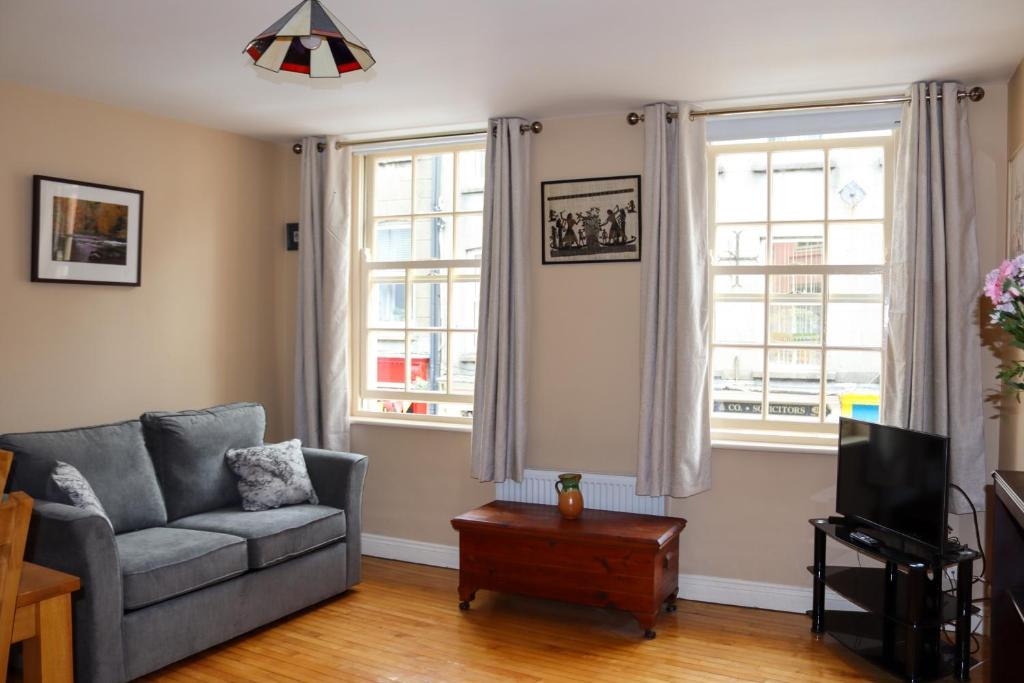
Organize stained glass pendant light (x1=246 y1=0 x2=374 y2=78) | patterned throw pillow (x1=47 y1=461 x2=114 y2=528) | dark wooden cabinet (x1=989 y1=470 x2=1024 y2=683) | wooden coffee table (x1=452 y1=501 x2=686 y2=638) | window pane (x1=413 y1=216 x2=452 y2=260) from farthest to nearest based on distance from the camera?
window pane (x1=413 y1=216 x2=452 y2=260) < wooden coffee table (x1=452 y1=501 x2=686 y2=638) < patterned throw pillow (x1=47 y1=461 x2=114 y2=528) < dark wooden cabinet (x1=989 y1=470 x2=1024 y2=683) < stained glass pendant light (x1=246 y1=0 x2=374 y2=78)

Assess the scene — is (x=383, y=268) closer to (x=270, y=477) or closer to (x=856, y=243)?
(x=270, y=477)

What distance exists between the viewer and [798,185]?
4176 millimetres

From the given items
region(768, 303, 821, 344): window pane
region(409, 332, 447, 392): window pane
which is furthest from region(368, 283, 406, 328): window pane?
region(768, 303, 821, 344): window pane

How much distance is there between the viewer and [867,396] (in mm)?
4102

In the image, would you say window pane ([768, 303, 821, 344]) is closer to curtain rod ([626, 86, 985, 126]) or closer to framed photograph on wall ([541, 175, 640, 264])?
framed photograph on wall ([541, 175, 640, 264])

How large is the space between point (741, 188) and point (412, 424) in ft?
7.53

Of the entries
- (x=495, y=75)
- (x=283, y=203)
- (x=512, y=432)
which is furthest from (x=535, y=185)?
(x=283, y=203)

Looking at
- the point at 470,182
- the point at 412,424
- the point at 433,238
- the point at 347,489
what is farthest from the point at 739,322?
the point at 347,489

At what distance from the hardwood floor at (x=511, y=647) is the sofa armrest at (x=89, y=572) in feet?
1.12

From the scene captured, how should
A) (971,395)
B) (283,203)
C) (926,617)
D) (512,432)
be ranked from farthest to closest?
(283,203) → (512,432) → (971,395) → (926,617)

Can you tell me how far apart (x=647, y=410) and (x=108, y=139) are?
123 inches

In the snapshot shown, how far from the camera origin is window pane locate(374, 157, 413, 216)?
5035mm

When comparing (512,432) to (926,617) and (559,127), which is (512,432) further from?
(926,617)

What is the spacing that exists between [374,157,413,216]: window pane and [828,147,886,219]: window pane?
243cm
